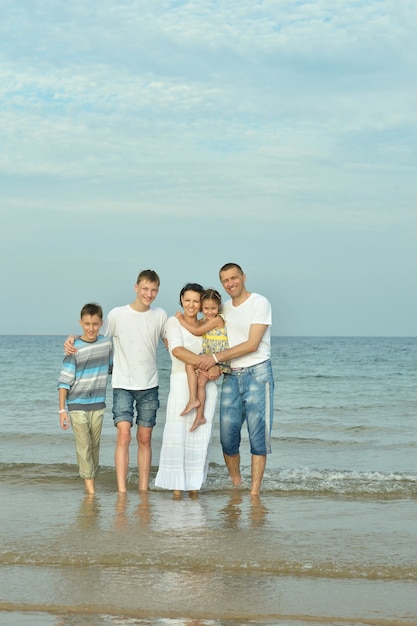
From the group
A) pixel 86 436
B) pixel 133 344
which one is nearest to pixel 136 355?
pixel 133 344

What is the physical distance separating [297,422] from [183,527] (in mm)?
9060

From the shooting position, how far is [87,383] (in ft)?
22.0

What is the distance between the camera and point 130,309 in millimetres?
6762

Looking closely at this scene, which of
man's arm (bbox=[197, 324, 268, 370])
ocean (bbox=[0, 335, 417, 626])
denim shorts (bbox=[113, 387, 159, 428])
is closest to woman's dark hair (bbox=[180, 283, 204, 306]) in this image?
man's arm (bbox=[197, 324, 268, 370])

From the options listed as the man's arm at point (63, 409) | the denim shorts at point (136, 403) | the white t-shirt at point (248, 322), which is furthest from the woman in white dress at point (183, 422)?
the man's arm at point (63, 409)

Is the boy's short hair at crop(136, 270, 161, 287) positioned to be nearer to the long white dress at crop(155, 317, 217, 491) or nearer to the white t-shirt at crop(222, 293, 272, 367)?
the long white dress at crop(155, 317, 217, 491)

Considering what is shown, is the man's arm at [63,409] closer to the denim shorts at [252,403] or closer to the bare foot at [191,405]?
the bare foot at [191,405]

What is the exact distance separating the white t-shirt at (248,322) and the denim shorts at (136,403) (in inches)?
30.8

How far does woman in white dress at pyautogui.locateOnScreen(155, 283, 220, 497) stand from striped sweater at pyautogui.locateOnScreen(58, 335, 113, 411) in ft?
1.93

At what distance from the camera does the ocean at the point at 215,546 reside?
396cm

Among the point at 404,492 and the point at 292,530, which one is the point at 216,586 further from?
the point at 404,492

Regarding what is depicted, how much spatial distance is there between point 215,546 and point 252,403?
5.82ft

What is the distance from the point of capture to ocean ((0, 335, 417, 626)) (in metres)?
3.96

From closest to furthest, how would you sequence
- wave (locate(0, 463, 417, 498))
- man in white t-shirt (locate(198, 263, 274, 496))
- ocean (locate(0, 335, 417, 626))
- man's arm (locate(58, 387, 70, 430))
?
ocean (locate(0, 335, 417, 626))
man's arm (locate(58, 387, 70, 430))
man in white t-shirt (locate(198, 263, 274, 496))
wave (locate(0, 463, 417, 498))
